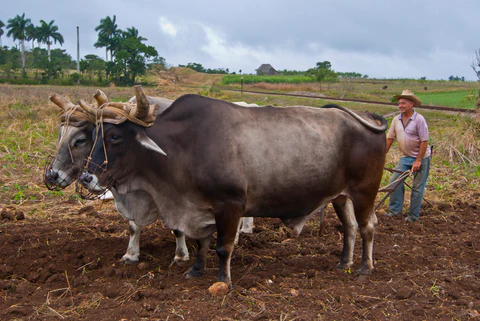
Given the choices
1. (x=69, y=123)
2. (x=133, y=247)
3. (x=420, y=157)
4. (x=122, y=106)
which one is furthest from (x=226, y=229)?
(x=420, y=157)

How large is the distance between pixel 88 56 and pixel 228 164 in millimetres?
75777

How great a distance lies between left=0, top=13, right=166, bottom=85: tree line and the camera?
181 feet

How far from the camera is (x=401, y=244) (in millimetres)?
7070

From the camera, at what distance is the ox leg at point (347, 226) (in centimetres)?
606

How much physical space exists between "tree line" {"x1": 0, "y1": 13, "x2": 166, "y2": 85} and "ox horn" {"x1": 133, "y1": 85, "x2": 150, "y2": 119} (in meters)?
34.7

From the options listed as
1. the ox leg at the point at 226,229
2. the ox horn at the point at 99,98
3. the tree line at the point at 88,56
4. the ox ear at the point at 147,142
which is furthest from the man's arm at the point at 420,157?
the tree line at the point at 88,56

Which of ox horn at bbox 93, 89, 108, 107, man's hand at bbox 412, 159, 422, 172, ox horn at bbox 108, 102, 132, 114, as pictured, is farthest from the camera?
man's hand at bbox 412, 159, 422, 172

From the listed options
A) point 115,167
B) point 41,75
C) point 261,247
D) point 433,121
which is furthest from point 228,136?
point 41,75

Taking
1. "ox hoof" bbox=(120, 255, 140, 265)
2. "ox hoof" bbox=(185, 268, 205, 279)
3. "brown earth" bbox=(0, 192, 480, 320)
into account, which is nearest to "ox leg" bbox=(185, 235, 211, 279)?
"ox hoof" bbox=(185, 268, 205, 279)

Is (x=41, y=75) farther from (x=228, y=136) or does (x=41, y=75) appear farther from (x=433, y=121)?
(x=228, y=136)

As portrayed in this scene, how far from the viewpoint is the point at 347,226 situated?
6.16 meters

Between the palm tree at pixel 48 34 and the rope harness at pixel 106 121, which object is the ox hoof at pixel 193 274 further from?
the palm tree at pixel 48 34

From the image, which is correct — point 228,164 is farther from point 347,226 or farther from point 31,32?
point 31,32

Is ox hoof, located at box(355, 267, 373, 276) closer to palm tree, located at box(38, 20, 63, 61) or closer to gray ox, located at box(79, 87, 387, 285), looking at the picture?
gray ox, located at box(79, 87, 387, 285)
